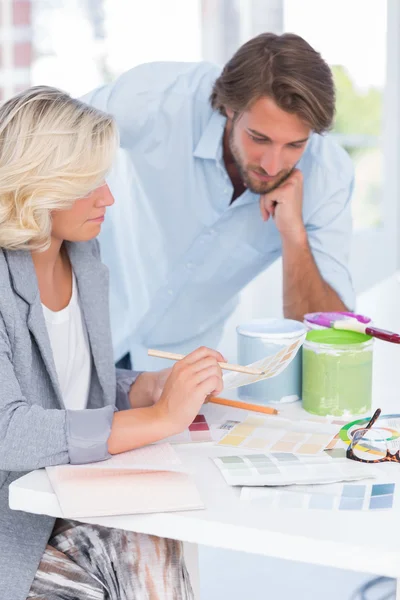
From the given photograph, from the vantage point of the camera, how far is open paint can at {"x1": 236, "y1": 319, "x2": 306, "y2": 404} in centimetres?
148

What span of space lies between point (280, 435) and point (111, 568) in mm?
337

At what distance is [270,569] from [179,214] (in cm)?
102

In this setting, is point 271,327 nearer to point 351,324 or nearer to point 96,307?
point 351,324

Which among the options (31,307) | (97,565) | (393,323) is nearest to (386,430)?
(97,565)

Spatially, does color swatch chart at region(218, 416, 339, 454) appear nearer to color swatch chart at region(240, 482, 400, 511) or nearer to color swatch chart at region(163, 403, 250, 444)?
color swatch chart at region(163, 403, 250, 444)

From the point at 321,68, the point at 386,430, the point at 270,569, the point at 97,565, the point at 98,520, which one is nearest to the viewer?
the point at 98,520

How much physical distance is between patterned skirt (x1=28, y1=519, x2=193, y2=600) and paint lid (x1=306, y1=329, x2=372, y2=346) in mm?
505

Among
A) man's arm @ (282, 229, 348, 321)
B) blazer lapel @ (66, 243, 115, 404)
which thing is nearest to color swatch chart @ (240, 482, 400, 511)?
blazer lapel @ (66, 243, 115, 404)

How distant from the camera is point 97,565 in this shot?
1198mm

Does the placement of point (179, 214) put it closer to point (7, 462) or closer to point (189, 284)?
point (189, 284)

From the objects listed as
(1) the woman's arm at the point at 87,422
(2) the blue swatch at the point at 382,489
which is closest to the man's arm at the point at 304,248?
(1) the woman's arm at the point at 87,422

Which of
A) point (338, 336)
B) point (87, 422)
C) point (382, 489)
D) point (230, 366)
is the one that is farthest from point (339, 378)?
point (87, 422)

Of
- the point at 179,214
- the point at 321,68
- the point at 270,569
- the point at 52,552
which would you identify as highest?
the point at 321,68

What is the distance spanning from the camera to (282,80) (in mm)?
1846
